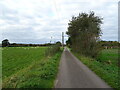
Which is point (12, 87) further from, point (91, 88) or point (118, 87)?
point (118, 87)

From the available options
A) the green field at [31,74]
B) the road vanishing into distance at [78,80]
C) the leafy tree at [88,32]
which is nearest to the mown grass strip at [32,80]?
the green field at [31,74]

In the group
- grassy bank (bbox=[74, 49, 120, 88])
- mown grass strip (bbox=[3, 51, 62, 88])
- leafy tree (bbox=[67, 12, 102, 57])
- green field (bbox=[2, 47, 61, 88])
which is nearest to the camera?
mown grass strip (bbox=[3, 51, 62, 88])

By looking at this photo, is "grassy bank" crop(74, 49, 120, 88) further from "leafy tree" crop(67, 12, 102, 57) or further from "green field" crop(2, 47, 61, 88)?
"leafy tree" crop(67, 12, 102, 57)

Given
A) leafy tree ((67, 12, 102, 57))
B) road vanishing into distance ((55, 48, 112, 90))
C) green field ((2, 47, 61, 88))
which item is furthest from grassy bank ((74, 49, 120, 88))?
leafy tree ((67, 12, 102, 57))

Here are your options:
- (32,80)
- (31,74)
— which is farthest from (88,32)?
(32,80)

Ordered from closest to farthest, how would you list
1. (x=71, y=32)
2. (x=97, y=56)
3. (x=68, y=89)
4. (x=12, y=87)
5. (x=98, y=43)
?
1. (x=68, y=89)
2. (x=12, y=87)
3. (x=98, y=43)
4. (x=97, y=56)
5. (x=71, y=32)

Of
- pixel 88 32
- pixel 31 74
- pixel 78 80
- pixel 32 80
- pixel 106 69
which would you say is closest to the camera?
pixel 32 80

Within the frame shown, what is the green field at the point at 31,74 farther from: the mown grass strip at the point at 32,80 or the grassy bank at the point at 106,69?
the grassy bank at the point at 106,69

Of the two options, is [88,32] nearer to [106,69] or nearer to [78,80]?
[106,69]

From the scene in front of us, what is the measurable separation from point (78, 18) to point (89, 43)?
11799 mm

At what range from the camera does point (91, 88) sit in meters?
7.45

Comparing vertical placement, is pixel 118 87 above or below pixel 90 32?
below

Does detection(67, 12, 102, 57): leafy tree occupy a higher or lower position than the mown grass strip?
higher

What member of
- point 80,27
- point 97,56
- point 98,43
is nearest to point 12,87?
point 98,43
